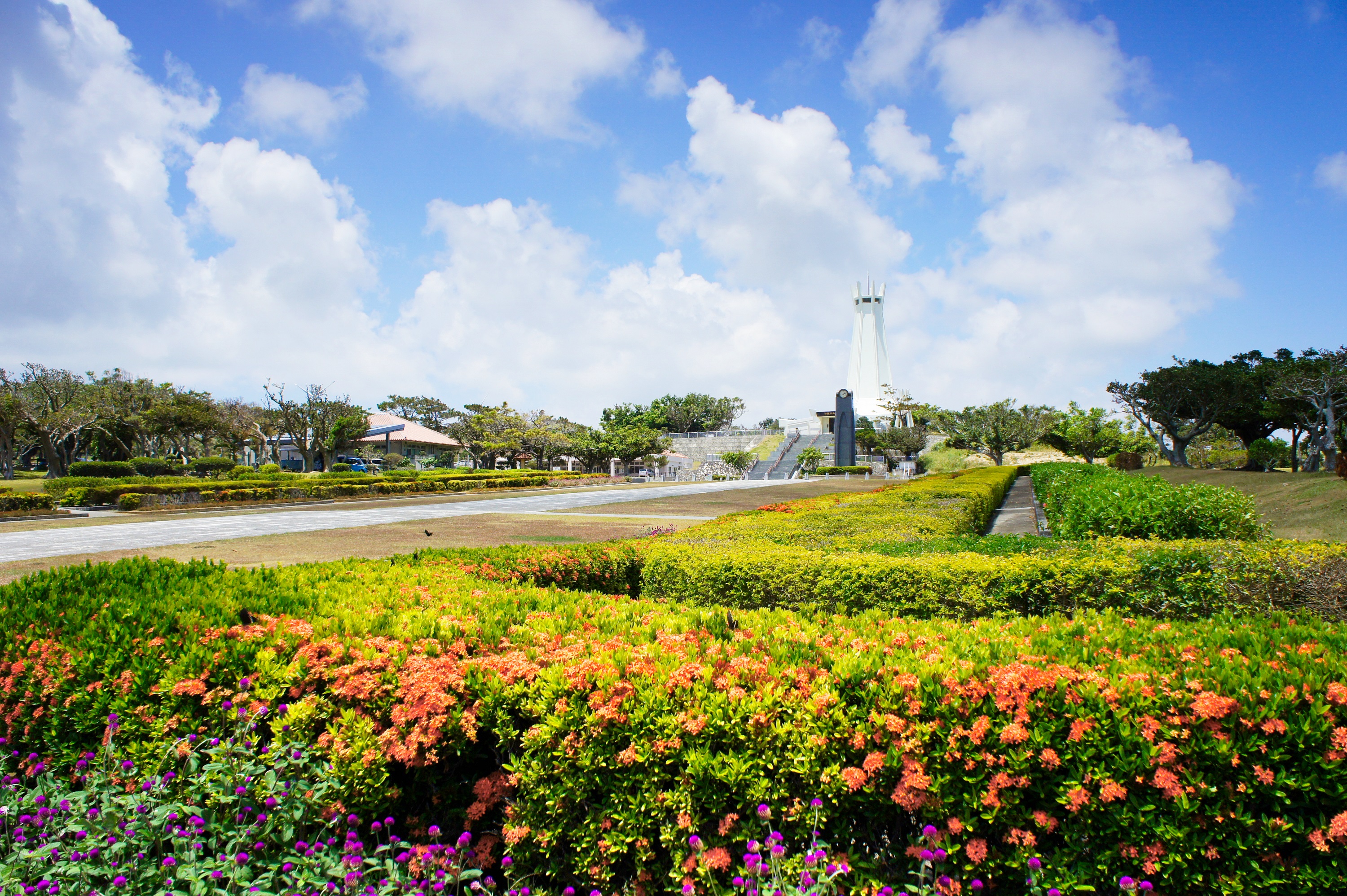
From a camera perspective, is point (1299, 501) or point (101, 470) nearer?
point (1299, 501)

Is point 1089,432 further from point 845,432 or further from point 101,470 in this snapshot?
point 101,470

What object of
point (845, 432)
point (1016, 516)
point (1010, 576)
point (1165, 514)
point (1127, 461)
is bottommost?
point (1016, 516)

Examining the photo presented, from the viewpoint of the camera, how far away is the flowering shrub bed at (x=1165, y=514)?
21.9 ft

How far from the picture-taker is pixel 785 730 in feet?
6.95

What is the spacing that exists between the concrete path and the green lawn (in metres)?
2.81

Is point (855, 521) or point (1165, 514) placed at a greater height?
point (1165, 514)

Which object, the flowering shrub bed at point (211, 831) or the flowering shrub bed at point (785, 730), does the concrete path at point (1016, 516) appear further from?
the flowering shrub bed at point (211, 831)

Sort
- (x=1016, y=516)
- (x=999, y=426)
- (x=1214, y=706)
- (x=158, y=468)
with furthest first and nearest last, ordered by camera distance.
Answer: (x=999, y=426), (x=158, y=468), (x=1016, y=516), (x=1214, y=706)

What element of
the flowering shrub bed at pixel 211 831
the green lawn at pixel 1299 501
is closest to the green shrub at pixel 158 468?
the flowering shrub bed at pixel 211 831

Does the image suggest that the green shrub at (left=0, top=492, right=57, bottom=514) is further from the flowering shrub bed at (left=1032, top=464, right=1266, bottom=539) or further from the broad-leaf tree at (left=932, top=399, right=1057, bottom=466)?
the broad-leaf tree at (left=932, top=399, right=1057, bottom=466)

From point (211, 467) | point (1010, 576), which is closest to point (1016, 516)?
point (1010, 576)

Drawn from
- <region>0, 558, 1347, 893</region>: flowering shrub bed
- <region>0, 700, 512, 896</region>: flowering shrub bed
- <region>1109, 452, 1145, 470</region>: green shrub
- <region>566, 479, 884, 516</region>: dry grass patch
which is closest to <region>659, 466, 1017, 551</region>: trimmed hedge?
<region>0, 558, 1347, 893</region>: flowering shrub bed

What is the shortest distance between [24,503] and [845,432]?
40.6 m

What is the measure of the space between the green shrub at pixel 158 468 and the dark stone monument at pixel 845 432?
3771 cm
